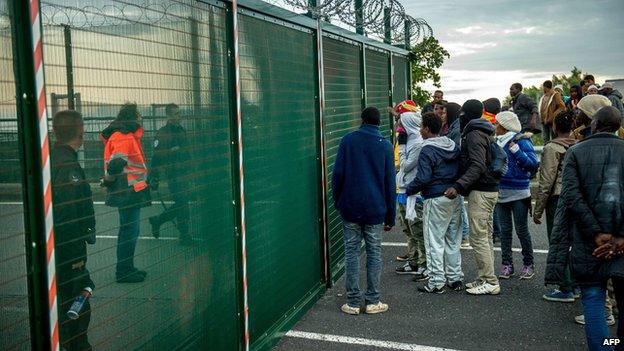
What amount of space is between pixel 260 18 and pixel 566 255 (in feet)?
9.71

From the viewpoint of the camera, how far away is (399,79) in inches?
497

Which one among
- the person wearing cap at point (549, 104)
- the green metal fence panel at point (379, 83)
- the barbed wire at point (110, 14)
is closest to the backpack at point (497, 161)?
the green metal fence panel at point (379, 83)

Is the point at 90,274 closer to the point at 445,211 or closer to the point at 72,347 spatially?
the point at 72,347

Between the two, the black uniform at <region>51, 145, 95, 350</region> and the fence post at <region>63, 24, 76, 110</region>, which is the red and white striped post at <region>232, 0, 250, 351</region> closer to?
the black uniform at <region>51, 145, 95, 350</region>

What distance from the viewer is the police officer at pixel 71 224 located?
3.01m

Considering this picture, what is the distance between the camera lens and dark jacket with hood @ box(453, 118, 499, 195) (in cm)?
678

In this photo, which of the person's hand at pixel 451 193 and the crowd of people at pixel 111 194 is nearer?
the crowd of people at pixel 111 194

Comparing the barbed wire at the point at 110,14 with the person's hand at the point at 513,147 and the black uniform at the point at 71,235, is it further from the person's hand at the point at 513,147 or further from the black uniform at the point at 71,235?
the person's hand at the point at 513,147

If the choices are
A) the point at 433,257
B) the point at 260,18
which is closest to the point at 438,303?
the point at 433,257

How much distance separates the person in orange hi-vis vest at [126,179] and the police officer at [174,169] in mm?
145

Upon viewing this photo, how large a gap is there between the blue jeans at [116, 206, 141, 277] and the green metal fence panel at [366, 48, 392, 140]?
621 centimetres

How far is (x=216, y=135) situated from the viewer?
4617 mm

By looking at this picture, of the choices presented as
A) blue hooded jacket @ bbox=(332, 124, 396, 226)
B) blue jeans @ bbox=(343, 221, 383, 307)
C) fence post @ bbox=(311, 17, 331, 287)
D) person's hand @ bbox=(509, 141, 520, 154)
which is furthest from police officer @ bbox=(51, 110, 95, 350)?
person's hand @ bbox=(509, 141, 520, 154)

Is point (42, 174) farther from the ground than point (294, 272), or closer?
farther from the ground
